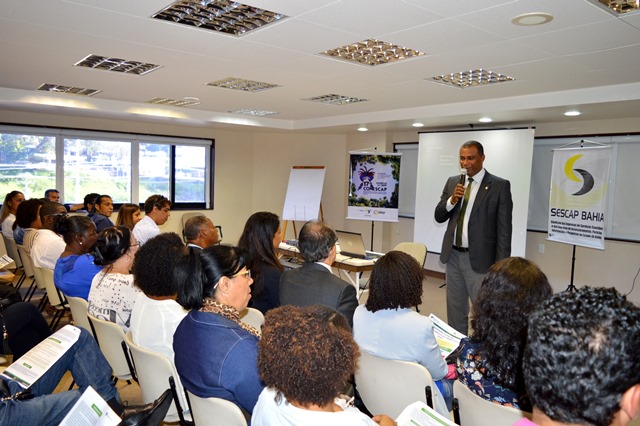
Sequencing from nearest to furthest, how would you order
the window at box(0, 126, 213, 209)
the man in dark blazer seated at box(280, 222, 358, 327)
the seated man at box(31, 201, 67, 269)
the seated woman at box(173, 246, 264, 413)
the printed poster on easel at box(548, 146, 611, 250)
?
the seated woman at box(173, 246, 264, 413) < the man in dark blazer seated at box(280, 222, 358, 327) < the seated man at box(31, 201, 67, 269) < the printed poster on easel at box(548, 146, 611, 250) < the window at box(0, 126, 213, 209)

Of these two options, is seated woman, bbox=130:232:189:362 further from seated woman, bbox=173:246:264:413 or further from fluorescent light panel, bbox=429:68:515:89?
fluorescent light panel, bbox=429:68:515:89

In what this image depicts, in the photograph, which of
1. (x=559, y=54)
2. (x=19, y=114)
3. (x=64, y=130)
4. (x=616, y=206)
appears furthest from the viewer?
(x=64, y=130)

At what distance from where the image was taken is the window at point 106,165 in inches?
291

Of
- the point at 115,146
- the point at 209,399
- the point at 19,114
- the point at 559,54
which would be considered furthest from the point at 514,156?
the point at 19,114

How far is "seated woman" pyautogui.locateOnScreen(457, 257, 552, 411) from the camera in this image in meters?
1.64

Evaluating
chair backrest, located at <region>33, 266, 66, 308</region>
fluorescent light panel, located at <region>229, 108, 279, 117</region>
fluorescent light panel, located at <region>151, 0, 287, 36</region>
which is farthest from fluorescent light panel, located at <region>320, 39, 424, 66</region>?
fluorescent light panel, located at <region>229, 108, 279, 117</region>

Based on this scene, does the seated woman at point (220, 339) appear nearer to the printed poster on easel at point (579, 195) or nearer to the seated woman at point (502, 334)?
the seated woman at point (502, 334)

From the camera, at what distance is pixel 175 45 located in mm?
3590

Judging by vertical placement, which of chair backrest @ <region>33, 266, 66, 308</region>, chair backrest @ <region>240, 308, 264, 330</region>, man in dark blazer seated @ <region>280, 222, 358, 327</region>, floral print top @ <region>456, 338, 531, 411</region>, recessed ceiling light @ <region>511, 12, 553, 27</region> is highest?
recessed ceiling light @ <region>511, 12, 553, 27</region>

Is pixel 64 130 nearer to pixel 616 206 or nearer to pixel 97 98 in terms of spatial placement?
pixel 97 98

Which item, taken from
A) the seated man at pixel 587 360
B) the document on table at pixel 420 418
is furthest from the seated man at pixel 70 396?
the seated man at pixel 587 360

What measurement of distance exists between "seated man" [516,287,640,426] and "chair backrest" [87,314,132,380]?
2.09 m

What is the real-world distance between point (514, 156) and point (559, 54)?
9.19ft

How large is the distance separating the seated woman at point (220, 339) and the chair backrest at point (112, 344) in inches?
31.9
